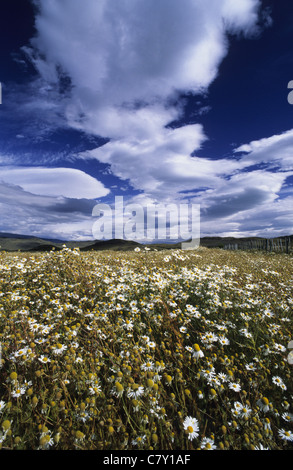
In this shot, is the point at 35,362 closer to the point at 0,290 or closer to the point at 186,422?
the point at 186,422

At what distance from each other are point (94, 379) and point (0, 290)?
4037 millimetres

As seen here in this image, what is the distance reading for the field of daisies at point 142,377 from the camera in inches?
84.7

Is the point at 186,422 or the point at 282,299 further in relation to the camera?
the point at 282,299

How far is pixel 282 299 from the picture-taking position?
5.04 metres

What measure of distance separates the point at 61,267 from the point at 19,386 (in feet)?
14.1

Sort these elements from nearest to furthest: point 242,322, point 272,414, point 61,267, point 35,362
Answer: point 272,414, point 35,362, point 242,322, point 61,267

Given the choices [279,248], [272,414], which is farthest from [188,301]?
[279,248]

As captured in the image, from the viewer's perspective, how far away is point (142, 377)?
249 centimetres

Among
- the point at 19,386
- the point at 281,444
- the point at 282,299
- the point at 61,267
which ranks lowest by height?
the point at 281,444

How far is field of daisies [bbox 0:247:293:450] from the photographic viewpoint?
84.7 inches

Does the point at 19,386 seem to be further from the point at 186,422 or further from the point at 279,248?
the point at 279,248
